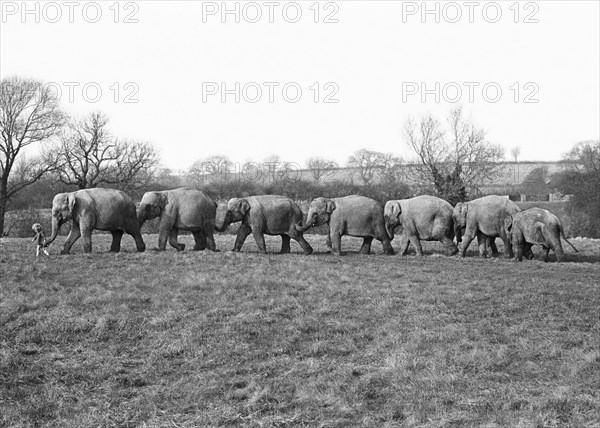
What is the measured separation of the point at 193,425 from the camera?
7742mm

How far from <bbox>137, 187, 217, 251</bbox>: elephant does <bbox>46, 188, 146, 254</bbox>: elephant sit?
2.86 ft

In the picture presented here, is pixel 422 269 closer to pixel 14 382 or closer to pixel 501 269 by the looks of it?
pixel 501 269

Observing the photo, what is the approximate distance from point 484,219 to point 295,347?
557 inches

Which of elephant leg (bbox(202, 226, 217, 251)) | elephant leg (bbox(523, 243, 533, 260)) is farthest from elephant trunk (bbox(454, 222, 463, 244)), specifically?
elephant leg (bbox(202, 226, 217, 251))

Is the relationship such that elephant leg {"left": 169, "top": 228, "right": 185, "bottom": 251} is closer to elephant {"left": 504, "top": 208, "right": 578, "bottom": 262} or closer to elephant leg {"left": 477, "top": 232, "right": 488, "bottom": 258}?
elephant leg {"left": 477, "top": 232, "right": 488, "bottom": 258}

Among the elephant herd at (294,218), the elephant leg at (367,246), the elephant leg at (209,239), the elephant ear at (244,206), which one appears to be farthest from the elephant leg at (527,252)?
the elephant leg at (209,239)

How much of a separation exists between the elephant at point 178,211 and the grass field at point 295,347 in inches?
204

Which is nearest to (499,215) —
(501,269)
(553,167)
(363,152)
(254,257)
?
(501,269)

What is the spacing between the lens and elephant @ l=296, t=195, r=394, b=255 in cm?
2322

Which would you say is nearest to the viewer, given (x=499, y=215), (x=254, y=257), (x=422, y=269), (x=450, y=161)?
(x=422, y=269)

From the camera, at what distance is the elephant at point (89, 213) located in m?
21.1

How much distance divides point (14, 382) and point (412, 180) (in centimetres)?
4552

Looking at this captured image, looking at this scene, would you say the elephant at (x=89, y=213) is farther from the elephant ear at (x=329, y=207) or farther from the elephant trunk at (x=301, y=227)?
the elephant ear at (x=329, y=207)

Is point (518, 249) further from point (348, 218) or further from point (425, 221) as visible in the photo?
point (348, 218)
